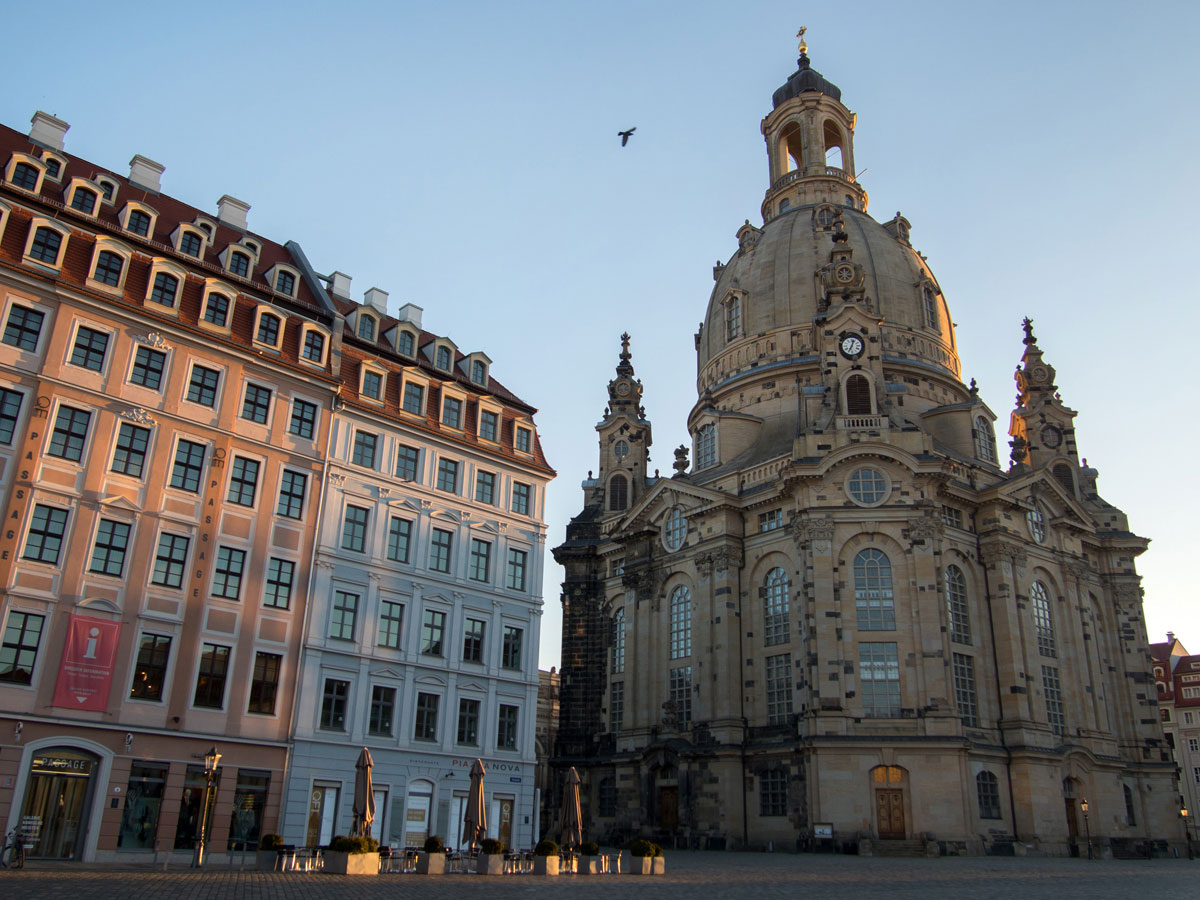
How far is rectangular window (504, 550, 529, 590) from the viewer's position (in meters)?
42.1

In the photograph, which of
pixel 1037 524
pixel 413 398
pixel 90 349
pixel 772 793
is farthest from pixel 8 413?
pixel 1037 524

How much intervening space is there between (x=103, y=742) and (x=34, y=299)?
1431 centimetres

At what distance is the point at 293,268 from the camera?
133ft

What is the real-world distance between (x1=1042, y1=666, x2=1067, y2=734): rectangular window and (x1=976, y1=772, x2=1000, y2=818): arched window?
627 cm

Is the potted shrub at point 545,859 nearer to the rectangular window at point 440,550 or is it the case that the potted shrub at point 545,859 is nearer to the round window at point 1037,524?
the rectangular window at point 440,550

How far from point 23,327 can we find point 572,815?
25.0m

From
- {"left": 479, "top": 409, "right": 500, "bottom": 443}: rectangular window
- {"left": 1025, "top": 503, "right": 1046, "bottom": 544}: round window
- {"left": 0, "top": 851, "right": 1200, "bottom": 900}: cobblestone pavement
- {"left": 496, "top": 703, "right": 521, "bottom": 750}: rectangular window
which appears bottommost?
{"left": 0, "top": 851, "right": 1200, "bottom": 900}: cobblestone pavement

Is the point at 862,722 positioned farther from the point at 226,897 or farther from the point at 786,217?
the point at 786,217

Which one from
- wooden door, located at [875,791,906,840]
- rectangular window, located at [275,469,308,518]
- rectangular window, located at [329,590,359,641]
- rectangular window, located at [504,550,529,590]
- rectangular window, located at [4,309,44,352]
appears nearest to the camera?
→ rectangular window, located at [4,309,44,352]

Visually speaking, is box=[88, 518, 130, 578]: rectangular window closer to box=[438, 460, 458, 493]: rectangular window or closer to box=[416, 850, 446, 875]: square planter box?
box=[438, 460, 458, 493]: rectangular window

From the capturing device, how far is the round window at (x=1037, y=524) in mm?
59213

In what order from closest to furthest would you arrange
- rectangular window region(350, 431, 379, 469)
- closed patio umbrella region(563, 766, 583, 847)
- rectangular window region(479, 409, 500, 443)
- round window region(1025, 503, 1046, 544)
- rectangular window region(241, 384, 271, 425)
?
closed patio umbrella region(563, 766, 583, 847) < rectangular window region(241, 384, 271, 425) < rectangular window region(350, 431, 379, 469) < rectangular window region(479, 409, 500, 443) < round window region(1025, 503, 1046, 544)

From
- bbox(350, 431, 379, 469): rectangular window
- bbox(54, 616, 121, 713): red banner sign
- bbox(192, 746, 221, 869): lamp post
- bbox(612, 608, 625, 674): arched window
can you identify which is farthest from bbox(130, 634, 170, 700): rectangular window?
bbox(612, 608, 625, 674): arched window

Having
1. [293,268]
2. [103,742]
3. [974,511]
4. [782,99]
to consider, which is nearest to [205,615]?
[103,742]
